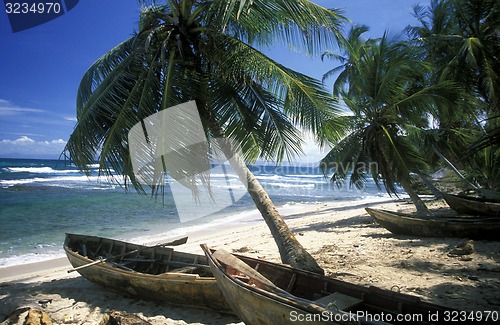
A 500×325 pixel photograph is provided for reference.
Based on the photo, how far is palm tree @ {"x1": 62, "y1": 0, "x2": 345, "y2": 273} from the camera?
4965mm

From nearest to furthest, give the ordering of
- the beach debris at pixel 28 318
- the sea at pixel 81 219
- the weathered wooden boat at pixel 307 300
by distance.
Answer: the weathered wooden boat at pixel 307 300
the beach debris at pixel 28 318
the sea at pixel 81 219

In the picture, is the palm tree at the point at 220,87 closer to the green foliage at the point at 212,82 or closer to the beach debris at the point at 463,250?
the green foliage at the point at 212,82

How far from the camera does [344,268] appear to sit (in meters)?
5.75

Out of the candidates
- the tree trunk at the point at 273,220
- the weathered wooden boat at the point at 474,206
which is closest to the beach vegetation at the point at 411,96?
the weathered wooden boat at the point at 474,206

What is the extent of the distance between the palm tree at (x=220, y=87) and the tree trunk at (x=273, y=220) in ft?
0.05

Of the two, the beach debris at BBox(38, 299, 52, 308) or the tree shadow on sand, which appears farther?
the beach debris at BBox(38, 299, 52, 308)

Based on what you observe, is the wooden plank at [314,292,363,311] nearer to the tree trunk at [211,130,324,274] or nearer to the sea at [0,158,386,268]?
the tree trunk at [211,130,324,274]

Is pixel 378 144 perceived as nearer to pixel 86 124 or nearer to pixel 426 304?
pixel 426 304

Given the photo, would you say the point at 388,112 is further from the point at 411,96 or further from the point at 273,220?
the point at 273,220

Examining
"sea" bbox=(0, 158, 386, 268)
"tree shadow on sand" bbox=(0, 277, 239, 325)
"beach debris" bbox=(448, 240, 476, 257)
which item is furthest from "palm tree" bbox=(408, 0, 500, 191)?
"tree shadow on sand" bbox=(0, 277, 239, 325)

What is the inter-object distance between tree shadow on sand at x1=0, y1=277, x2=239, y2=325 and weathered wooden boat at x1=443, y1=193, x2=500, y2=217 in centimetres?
766

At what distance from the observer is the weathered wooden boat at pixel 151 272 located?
4.43 meters

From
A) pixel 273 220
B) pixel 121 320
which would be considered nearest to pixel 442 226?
pixel 273 220

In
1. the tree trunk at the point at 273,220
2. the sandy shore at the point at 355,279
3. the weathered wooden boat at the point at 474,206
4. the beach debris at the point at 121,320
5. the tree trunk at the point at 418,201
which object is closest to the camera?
the beach debris at the point at 121,320
